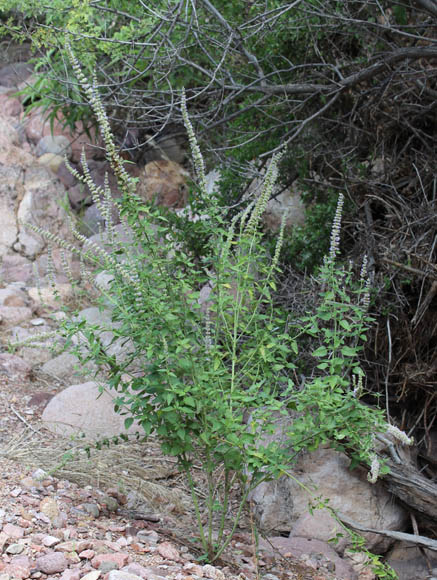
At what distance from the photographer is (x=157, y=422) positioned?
8.21 feet

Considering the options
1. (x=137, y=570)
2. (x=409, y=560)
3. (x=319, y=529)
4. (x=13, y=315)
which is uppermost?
(x=137, y=570)

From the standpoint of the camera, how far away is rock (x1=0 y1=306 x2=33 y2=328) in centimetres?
501

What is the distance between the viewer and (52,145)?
22.9 feet

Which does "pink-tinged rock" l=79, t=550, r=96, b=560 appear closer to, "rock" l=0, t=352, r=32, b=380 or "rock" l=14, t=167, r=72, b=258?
"rock" l=0, t=352, r=32, b=380

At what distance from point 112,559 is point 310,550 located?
1.20 meters

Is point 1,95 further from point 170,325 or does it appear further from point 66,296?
point 170,325

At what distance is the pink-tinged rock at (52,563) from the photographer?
2.18 meters

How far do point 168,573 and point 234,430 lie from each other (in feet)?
1.76

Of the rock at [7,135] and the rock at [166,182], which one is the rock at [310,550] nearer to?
the rock at [166,182]

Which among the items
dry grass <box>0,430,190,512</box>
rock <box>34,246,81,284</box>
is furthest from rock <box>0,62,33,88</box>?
dry grass <box>0,430,190,512</box>

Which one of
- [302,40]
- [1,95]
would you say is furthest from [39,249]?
[302,40]

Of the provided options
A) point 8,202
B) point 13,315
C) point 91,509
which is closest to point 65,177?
point 8,202

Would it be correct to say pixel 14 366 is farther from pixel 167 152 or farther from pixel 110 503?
pixel 167 152

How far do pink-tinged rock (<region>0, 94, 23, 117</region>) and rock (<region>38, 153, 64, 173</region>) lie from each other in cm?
75
